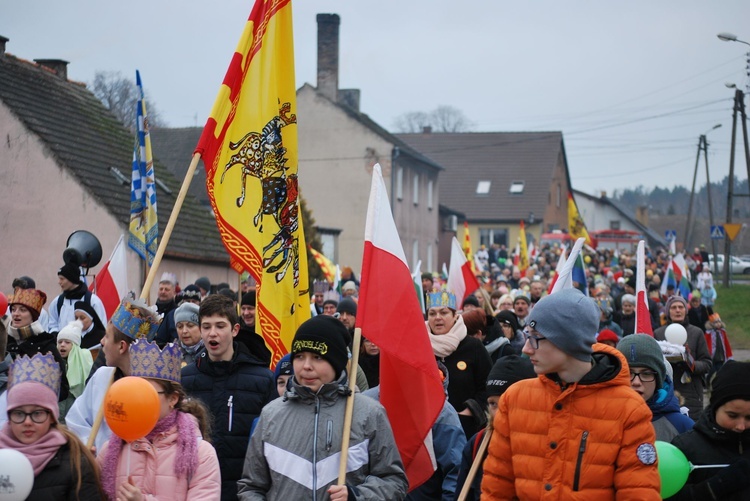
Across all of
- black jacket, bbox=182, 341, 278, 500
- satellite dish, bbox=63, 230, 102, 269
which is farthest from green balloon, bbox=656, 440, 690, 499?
satellite dish, bbox=63, 230, 102, 269

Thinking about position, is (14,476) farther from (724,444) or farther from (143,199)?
(143,199)

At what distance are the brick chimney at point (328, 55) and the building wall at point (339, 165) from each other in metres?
0.53

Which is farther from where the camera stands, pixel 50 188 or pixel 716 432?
pixel 50 188

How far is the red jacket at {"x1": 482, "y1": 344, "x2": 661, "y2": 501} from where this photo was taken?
160 inches

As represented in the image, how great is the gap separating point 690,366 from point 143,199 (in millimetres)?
5114

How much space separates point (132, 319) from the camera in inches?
225

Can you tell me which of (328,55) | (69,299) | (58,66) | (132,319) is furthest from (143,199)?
(328,55)

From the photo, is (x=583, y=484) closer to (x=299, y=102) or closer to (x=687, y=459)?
(x=687, y=459)

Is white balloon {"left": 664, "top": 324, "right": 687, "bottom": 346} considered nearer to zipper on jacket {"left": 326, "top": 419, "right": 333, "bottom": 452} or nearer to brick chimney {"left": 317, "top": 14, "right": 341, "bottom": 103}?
zipper on jacket {"left": 326, "top": 419, "right": 333, "bottom": 452}

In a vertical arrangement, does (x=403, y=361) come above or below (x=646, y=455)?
above

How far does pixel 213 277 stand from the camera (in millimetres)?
25359

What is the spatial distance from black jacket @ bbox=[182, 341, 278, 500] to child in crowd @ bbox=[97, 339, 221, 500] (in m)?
1.10

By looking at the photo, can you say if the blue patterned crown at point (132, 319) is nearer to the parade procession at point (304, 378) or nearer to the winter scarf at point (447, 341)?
the parade procession at point (304, 378)

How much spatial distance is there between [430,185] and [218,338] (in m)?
46.1
